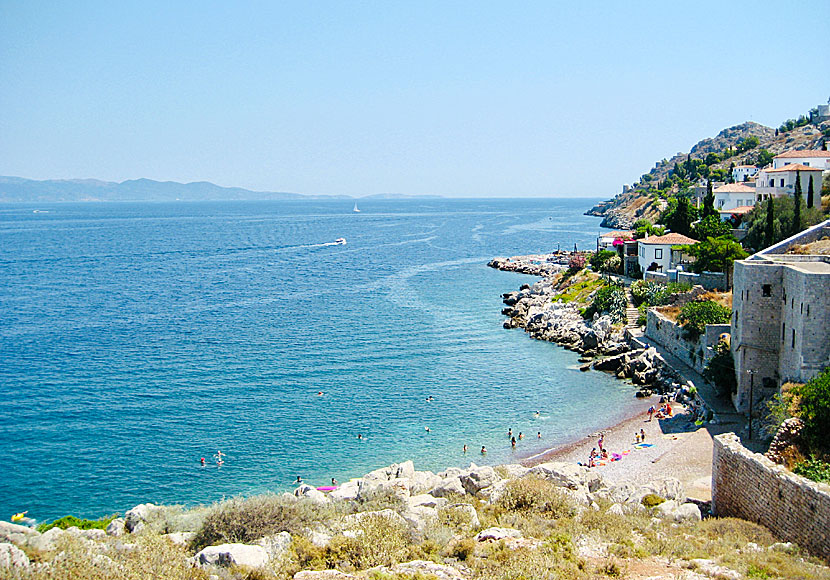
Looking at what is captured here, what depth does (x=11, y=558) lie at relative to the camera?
39.0 feet

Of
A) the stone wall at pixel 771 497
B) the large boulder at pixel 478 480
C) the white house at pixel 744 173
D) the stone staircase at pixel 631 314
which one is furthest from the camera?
the white house at pixel 744 173

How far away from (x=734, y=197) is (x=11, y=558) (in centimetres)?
7846

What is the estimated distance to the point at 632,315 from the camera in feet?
169

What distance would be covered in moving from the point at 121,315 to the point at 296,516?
5242cm

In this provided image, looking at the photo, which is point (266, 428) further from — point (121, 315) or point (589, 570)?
point (121, 315)

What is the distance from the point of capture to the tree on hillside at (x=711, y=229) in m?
59.9

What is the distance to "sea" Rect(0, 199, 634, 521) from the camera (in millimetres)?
30297

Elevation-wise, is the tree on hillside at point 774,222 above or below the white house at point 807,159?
below

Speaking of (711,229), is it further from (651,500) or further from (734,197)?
(651,500)

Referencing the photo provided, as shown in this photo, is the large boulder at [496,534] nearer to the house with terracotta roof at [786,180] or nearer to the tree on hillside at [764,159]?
the house with terracotta roof at [786,180]

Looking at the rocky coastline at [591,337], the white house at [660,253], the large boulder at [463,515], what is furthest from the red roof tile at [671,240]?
the large boulder at [463,515]

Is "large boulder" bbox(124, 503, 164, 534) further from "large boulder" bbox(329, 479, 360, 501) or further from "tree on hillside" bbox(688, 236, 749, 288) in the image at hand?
"tree on hillside" bbox(688, 236, 749, 288)

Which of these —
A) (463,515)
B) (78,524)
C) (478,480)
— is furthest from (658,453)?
(78,524)

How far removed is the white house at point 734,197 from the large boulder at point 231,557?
72.0 m
